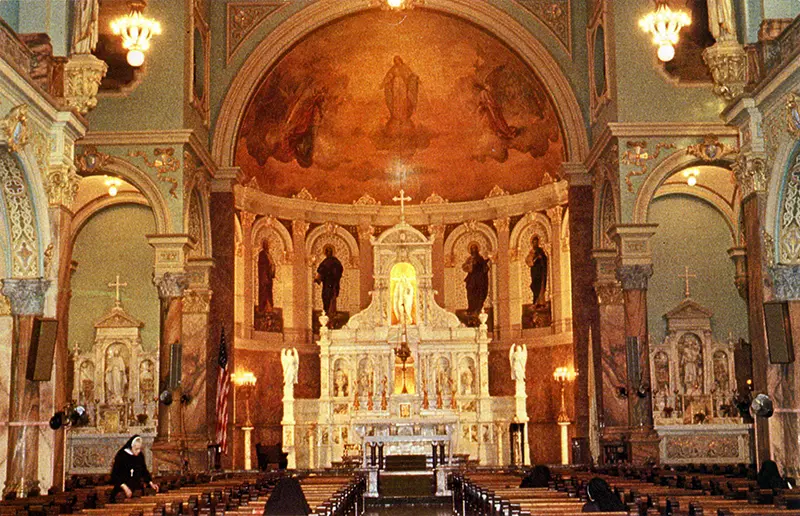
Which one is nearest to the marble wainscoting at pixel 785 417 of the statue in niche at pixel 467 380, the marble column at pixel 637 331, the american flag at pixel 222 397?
the marble column at pixel 637 331

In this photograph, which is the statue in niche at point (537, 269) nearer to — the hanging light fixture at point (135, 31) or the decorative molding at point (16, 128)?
the hanging light fixture at point (135, 31)

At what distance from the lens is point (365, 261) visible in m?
36.0

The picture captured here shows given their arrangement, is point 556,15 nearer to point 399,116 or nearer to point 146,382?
point 399,116

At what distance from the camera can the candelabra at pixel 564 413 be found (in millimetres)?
30562

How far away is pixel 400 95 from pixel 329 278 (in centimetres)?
622

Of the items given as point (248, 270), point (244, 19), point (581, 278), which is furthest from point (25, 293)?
point (581, 278)

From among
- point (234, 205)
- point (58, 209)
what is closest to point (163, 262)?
point (234, 205)

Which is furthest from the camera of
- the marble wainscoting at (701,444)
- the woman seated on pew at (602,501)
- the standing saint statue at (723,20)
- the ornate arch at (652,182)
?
the marble wainscoting at (701,444)

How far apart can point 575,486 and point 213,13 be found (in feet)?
61.2

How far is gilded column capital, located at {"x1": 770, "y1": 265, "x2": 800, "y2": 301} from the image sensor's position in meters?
17.9

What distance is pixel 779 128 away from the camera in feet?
59.0

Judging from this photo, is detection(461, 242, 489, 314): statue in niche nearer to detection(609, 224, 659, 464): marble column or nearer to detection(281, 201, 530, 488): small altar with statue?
detection(281, 201, 530, 488): small altar with statue

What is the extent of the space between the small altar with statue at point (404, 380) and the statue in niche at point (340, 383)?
1.2 inches

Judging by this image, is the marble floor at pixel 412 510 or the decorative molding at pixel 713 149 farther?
the decorative molding at pixel 713 149
